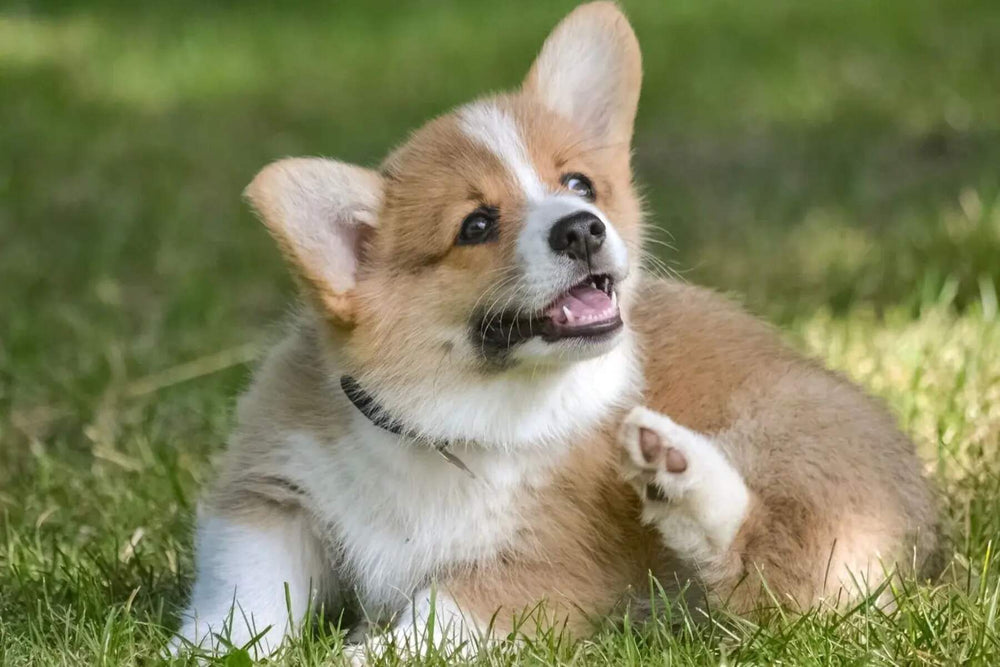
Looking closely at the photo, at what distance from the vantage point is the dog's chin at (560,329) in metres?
3.13

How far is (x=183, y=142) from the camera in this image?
847 cm

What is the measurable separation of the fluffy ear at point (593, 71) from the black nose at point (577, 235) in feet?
2.12

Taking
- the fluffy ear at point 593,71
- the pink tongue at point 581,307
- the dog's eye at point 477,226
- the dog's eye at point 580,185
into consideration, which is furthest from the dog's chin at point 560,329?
the fluffy ear at point 593,71

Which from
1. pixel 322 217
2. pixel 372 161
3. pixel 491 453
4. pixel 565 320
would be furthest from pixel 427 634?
pixel 372 161

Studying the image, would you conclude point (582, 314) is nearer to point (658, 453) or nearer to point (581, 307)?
point (581, 307)

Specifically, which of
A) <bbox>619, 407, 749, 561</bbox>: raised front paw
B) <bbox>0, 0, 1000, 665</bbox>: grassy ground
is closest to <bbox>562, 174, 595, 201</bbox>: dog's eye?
<bbox>619, 407, 749, 561</bbox>: raised front paw

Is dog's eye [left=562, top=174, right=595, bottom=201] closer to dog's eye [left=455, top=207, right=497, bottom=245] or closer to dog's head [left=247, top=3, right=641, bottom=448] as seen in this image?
dog's head [left=247, top=3, right=641, bottom=448]

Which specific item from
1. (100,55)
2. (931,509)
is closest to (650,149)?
(100,55)

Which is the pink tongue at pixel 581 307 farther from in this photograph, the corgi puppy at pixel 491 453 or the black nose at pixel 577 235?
the black nose at pixel 577 235

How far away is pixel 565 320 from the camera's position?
315 centimetres

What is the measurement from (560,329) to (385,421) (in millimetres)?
458

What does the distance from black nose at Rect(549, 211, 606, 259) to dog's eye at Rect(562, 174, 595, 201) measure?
331mm

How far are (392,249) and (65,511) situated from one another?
141 centimetres

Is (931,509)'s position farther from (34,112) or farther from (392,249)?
(34,112)
